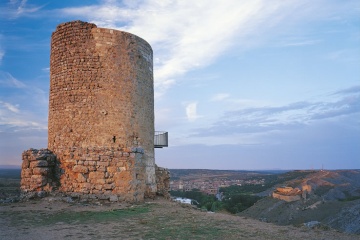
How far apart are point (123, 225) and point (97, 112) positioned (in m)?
5.33

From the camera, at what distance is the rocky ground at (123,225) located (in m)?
6.40

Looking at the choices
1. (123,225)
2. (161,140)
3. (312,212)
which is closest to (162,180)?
(161,140)

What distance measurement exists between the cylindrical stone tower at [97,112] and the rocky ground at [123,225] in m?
1.30

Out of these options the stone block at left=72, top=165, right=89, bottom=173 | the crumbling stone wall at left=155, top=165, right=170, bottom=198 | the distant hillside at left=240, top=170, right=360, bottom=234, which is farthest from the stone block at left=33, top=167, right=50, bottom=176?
the distant hillside at left=240, top=170, right=360, bottom=234

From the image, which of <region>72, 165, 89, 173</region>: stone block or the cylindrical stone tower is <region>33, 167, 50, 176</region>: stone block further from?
<region>72, 165, 89, 173</region>: stone block

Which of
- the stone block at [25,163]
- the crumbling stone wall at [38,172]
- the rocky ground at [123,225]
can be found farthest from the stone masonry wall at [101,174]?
the stone block at [25,163]

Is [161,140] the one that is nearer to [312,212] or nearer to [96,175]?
[96,175]

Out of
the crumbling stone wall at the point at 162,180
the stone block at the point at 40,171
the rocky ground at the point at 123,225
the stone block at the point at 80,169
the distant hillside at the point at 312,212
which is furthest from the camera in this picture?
the distant hillside at the point at 312,212

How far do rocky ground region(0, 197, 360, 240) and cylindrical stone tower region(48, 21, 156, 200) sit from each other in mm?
1301

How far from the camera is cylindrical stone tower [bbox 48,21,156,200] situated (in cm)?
1096

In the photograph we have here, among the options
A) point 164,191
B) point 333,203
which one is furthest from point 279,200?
Answer: point 164,191

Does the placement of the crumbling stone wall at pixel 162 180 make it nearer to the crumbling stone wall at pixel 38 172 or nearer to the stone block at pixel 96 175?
the stone block at pixel 96 175

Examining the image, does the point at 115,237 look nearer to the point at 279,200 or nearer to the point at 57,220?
the point at 57,220

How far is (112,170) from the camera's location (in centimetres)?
1099
